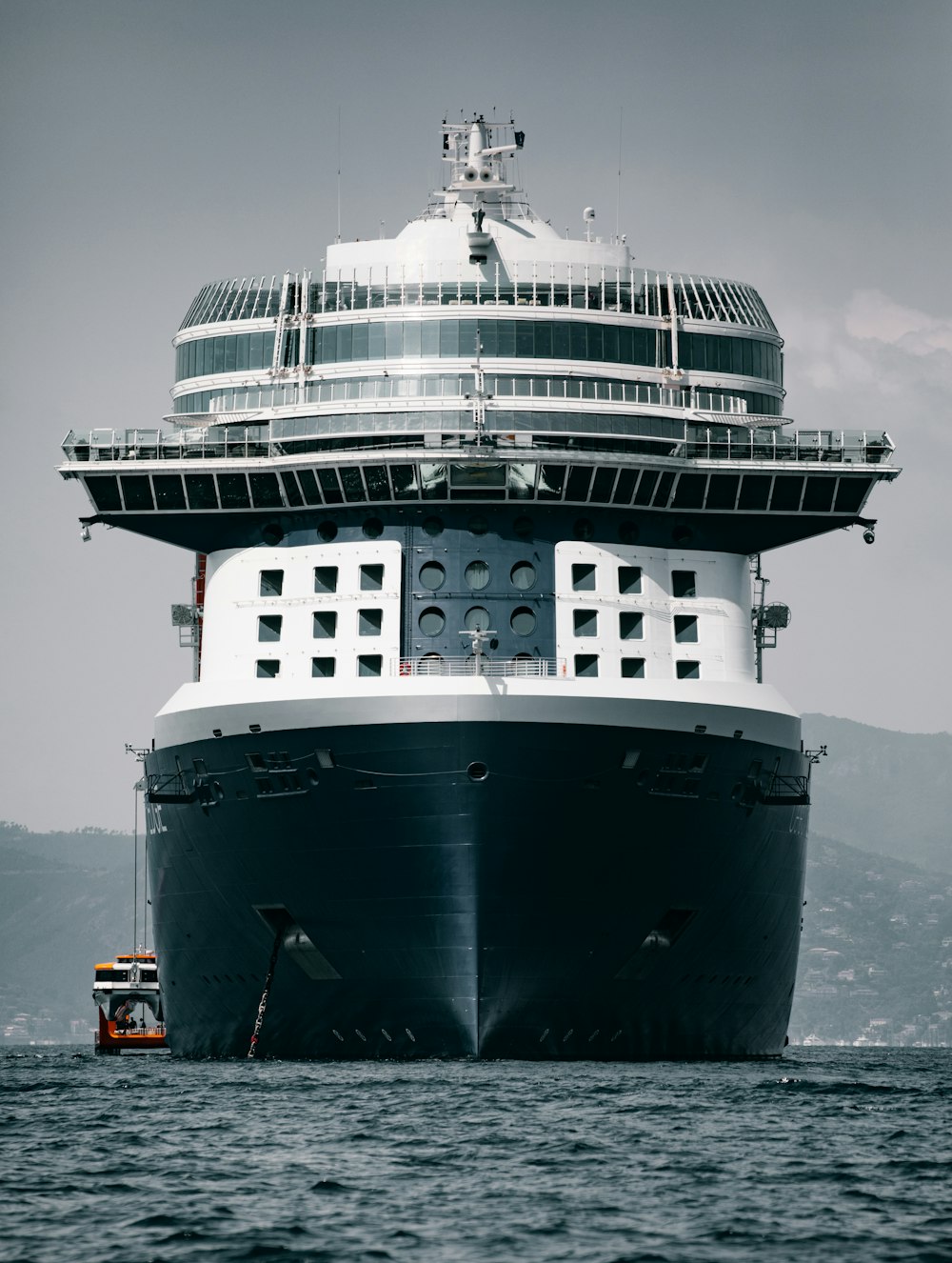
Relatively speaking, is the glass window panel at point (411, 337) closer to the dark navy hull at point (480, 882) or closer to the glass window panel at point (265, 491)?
the glass window panel at point (265, 491)

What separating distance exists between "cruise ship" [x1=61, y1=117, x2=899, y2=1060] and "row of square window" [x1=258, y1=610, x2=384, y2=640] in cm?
10

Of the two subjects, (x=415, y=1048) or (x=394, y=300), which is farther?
(x=394, y=300)

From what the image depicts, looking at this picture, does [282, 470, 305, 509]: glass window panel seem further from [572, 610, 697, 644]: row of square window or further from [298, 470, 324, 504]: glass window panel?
[572, 610, 697, 644]: row of square window

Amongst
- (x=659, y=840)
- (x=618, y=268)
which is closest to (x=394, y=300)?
(x=618, y=268)

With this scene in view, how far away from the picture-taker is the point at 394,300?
59.3 metres

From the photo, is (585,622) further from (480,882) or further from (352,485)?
(480,882)

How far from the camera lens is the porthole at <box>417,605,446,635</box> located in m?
54.7

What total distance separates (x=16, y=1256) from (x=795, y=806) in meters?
34.1

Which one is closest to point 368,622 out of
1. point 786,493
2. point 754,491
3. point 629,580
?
point 629,580

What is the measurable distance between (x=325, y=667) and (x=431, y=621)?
2.84 metres

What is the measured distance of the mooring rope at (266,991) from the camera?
5434cm

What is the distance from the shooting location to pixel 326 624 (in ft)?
184

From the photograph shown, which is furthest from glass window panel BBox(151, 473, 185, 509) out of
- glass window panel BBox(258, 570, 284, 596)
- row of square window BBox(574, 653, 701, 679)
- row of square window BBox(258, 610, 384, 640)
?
row of square window BBox(574, 653, 701, 679)

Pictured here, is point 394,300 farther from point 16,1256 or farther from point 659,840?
point 16,1256
